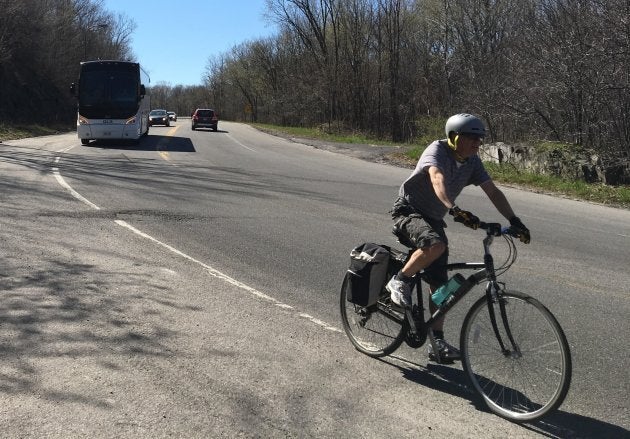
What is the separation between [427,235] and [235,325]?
6.57 feet

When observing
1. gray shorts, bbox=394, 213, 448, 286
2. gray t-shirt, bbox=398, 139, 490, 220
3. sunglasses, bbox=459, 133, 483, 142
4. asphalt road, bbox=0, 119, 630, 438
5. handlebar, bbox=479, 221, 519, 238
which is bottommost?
asphalt road, bbox=0, 119, 630, 438

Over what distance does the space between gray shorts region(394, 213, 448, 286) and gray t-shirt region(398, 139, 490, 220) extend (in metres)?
0.11

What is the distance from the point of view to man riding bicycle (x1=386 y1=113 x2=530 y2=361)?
396 cm

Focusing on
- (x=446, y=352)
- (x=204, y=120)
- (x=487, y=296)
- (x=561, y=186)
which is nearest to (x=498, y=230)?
(x=487, y=296)

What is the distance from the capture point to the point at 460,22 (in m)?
36.5

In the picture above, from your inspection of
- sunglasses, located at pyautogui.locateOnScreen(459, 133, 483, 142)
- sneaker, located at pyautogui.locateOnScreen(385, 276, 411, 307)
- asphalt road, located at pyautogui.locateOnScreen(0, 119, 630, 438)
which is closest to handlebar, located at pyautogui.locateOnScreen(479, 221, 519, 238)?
sunglasses, located at pyautogui.locateOnScreen(459, 133, 483, 142)

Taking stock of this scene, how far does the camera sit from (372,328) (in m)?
→ 4.67

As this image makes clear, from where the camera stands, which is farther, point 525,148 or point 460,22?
point 460,22

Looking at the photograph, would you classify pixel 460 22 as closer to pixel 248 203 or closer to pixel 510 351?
pixel 248 203

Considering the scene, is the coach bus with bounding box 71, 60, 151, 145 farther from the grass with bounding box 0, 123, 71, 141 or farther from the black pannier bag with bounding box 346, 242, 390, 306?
the black pannier bag with bounding box 346, 242, 390, 306

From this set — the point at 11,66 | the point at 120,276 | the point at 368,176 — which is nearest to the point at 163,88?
the point at 11,66

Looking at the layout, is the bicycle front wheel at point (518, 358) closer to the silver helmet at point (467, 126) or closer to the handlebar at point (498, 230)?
the handlebar at point (498, 230)

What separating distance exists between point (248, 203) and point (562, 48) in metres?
12.9

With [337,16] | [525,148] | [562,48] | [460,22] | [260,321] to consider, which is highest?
[337,16]
